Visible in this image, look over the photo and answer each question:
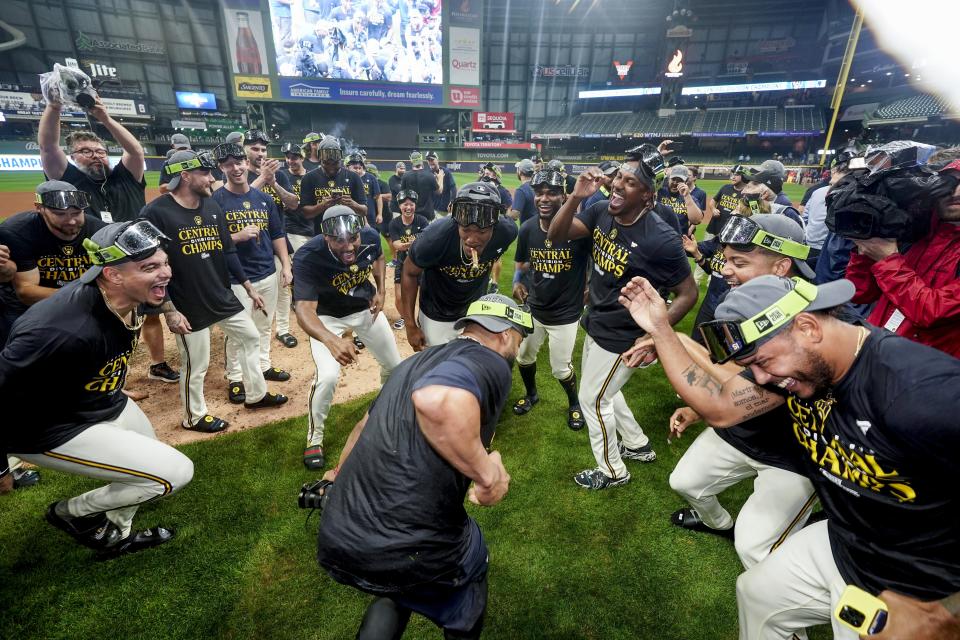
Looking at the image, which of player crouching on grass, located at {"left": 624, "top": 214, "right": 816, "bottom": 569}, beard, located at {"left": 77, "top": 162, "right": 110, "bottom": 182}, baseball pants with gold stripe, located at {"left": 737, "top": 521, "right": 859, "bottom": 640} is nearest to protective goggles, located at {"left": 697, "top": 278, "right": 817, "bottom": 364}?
player crouching on grass, located at {"left": 624, "top": 214, "right": 816, "bottom": 569}

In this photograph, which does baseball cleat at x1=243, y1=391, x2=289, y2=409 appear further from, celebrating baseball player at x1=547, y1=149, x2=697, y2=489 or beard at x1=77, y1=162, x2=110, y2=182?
celebrating baseball player at x1=547, y1=149, x2=697, y2=489

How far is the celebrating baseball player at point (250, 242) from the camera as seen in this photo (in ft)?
19.0

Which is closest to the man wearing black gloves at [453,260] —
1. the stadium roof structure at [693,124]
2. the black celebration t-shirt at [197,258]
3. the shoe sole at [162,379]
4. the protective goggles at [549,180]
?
the protective goggles at [549,180]

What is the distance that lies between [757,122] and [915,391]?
51413 millimetres

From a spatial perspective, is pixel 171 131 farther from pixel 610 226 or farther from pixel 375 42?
pixel 610 226

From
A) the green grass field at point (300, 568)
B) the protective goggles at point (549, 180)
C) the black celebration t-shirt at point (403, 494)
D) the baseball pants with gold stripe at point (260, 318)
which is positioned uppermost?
the protective goggles at point (549, 180)

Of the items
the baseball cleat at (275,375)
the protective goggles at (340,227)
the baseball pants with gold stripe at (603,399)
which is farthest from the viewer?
the baseball cleat at (275,375)

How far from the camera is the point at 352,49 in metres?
36.3

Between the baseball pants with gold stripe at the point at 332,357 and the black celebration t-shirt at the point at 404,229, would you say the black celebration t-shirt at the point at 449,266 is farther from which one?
the black celebration t-shirt at the point at 404,229

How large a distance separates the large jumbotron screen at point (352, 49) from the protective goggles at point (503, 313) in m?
41.3

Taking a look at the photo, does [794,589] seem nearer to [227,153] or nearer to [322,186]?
[227,153]

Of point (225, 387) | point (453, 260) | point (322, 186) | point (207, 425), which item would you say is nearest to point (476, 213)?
point (453, 260)

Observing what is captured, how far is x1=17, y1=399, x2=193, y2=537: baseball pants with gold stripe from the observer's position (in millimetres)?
3041

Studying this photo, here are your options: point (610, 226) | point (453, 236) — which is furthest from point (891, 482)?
point (453, 236)
